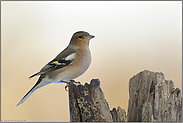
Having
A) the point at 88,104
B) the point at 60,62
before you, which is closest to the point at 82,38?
the point at 60,62

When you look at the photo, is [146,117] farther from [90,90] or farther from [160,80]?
[90,90]

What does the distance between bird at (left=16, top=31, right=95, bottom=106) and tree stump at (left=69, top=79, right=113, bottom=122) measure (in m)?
0.22

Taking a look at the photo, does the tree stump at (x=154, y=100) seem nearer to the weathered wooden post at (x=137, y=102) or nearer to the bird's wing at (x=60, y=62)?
the weathered wooden post at (x=137, y=102)

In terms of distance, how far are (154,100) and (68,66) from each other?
2.93ft

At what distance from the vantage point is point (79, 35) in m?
1.90

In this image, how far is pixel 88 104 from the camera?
1485 mm

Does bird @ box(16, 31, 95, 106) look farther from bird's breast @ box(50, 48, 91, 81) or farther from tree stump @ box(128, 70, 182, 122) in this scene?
tree stump @ box(128, 70, 182, 122)

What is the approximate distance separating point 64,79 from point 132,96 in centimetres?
73

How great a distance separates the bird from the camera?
174cm

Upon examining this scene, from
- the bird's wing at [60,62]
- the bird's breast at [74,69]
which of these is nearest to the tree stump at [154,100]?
the bird's breast at [74,69]

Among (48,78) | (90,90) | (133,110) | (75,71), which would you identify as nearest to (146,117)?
(133,110)

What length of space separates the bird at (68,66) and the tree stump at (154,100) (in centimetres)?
60

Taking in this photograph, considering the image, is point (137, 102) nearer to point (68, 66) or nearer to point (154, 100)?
point (154, 100)

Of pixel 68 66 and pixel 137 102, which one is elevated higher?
pixel 68 66
